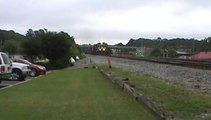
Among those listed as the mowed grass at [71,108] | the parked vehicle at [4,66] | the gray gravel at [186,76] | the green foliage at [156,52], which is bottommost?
the green foliage at [156,52]

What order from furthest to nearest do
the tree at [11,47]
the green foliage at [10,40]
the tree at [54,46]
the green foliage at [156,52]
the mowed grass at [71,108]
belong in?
the green foliage at [156,52], the green foliage at [10,40], the tree at [11,47], the tree at [54,46], the mowed grass at [71,108]

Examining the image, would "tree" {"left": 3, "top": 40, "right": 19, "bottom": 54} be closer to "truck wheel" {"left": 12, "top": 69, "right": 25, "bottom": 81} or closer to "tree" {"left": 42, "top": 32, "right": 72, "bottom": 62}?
"tree" {"left": 42, "top": 32, "right": 72, "bottom": 62}

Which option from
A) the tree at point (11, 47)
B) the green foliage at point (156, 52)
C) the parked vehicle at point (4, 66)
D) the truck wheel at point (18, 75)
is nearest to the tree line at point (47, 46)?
the truck wheel at point (18, 75)

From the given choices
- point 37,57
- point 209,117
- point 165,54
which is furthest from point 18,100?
point 165,54

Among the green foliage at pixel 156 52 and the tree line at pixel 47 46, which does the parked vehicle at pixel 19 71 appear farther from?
the green foliage at pixel 156 52

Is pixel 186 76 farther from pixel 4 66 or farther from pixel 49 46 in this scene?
pixel 49 46

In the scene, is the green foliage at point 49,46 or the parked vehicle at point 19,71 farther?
the green foliage at point 49,46

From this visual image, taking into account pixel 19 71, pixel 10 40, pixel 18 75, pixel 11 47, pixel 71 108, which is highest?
pixel 10 40

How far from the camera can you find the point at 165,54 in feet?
453

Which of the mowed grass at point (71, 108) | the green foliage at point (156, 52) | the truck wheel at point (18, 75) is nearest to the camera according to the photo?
the mowed grass at point (71, 108)

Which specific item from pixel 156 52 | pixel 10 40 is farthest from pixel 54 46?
pixel 156 52

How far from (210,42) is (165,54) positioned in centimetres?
1419

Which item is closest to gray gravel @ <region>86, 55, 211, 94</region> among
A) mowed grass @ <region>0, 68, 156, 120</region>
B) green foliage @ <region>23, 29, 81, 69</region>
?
mowed grass @ <region>0, 68, 156, 120</region>

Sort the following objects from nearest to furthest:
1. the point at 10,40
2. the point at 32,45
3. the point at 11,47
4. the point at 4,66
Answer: the point at 4,66, the point at 32,45, the point at 11,47, the point at 10,40
